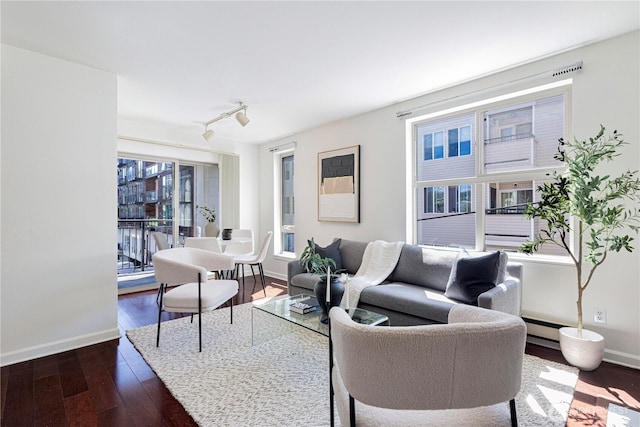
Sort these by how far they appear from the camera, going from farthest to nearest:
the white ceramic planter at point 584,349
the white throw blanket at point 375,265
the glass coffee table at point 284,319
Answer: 1. the white throw blanket at point 375,265
2. the glass coffee table at point 284,319
3. the white ceramic planter at point 584,349

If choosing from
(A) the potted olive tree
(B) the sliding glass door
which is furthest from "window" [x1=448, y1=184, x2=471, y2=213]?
(B) the sliding glass door

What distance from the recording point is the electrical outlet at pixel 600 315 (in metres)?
2.36

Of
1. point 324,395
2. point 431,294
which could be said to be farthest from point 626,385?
point 324,395

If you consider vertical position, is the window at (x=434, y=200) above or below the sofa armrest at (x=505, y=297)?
above

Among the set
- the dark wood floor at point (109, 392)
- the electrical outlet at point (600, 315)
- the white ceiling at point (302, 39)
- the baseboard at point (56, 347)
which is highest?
the white ceiling at point (302, 39)

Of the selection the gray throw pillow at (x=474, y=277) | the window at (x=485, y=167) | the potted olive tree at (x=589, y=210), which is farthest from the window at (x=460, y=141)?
the gray throw pillow at (x=474, y=277)

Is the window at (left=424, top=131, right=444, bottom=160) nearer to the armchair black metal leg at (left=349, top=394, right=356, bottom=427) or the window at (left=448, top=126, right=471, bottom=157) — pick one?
the window at (left=448, top=126, right=471, bottom=157)

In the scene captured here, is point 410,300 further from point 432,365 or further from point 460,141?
point 460,141

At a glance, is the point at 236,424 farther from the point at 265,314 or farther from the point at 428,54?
the point at 428,54

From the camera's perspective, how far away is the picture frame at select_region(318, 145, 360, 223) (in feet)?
13.5

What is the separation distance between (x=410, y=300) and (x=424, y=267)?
62 centimetres

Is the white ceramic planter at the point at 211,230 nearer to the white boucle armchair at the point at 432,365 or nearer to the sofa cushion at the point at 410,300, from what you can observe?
the sofa cushion at the point at 410,300

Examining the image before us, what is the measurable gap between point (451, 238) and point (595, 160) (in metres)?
1.52

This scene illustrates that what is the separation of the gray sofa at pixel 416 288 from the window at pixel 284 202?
1725mm
